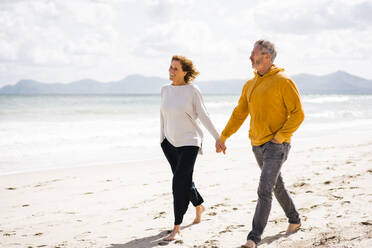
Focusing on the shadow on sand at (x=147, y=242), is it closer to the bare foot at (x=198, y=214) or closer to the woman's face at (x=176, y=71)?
the bare foot at (x=198, y=214)

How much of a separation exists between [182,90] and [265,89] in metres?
0.98

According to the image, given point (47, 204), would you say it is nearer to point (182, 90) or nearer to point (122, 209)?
point (122, 209)

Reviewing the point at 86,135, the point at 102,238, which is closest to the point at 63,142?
the point at 86,135

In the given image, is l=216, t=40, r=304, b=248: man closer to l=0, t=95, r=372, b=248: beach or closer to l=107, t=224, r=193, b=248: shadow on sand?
l=0, t=95, r=372, b=248: beach

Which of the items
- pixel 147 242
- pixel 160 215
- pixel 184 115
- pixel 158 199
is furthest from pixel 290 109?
pixel 158 199

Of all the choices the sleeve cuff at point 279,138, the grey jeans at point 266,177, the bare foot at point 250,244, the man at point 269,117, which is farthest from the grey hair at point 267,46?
the bare foot at point 250,244

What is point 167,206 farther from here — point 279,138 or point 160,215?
point 279,138

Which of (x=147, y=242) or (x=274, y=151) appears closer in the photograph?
(x=274, y=151)

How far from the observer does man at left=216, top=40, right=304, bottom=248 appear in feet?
10.2

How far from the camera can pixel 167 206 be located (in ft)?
16.1

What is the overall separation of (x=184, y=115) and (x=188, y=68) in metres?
0.49

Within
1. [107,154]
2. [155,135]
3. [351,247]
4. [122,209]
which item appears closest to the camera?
[351,247]

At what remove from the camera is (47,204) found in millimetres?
5242

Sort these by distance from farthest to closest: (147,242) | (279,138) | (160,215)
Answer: (160,215), (147,242), (279,138)
